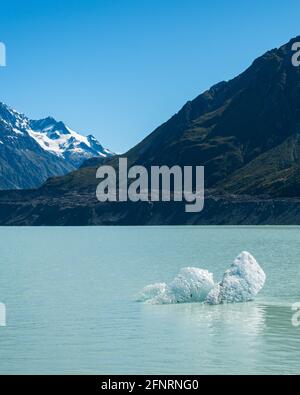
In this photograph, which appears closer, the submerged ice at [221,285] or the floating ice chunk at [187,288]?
the submerged ice at [221,285]

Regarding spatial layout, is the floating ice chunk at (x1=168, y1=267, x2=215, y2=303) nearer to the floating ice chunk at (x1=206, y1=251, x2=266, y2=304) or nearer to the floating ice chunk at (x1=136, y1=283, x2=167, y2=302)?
the floating ice chunk at (x1=206, y1=251, x2=266, y2=304)

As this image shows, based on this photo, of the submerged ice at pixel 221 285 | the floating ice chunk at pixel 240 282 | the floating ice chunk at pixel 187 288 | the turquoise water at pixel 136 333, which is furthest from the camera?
the floating ice chunk at pixel 187 288

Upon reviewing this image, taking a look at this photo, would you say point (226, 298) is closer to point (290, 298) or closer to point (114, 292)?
point (290, 298)

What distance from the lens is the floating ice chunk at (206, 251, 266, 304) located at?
1828 inches

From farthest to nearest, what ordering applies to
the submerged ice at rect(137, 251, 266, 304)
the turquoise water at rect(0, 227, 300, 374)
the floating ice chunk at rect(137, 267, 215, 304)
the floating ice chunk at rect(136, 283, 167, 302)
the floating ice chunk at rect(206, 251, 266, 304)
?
the floating ice chunk at rect(136, 283, 167, 302) → the floating ice chunk at rect(137, 267, 215, 304) → the submerged ice at rect(137, 251, 266, 304) → the floating ice chunk at rect(206, 251, 266, 304) → the turquoise water at rect(0, 227, 300, 374)

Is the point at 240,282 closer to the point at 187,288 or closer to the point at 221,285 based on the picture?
the point at 221,285

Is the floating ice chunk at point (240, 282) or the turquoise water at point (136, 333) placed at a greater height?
the floating ice chunk at point (240, 282)

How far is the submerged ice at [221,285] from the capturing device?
46.6m

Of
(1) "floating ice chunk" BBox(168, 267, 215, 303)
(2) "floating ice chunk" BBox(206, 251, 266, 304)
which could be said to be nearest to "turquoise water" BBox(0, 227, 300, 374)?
(2) "floating ice chunk" BBox(206, 251, 266, 304)

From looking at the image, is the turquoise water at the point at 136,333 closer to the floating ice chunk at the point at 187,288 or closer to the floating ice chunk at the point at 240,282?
the floating ice chunk at the point at 240,282

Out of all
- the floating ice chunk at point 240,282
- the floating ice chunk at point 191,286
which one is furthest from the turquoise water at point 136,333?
the floating ice chunk at point 191,286

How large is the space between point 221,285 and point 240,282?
1315 mm

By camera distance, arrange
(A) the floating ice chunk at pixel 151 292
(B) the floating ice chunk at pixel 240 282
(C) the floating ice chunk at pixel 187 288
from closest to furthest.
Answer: (B) the floating ice chunk at pixel 240 282
(C) the floating ice chunk at pixel 187 288
(A) the floating ice chunk at pixel 151 292

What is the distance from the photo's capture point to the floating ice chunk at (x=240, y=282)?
46438mm
